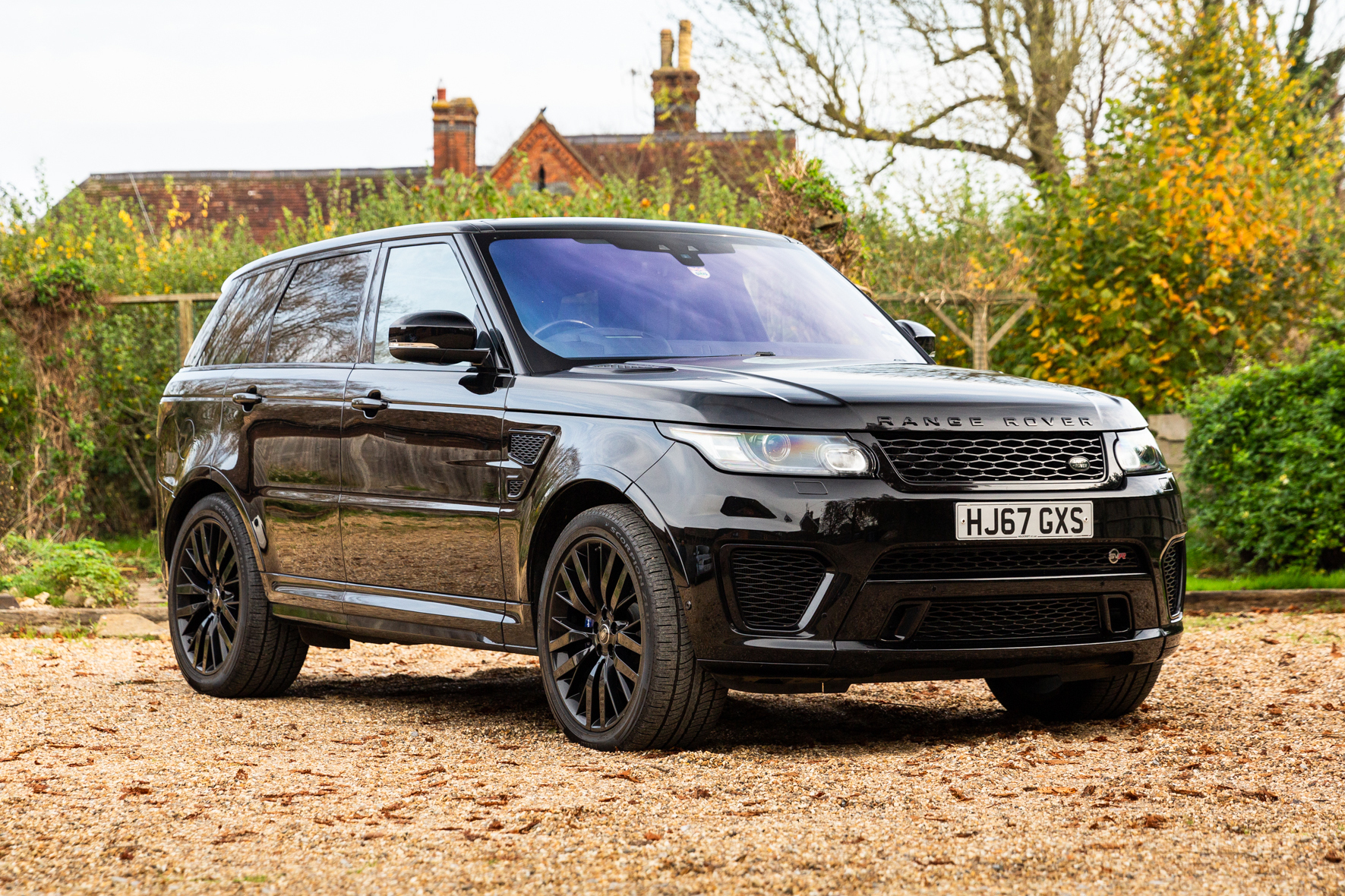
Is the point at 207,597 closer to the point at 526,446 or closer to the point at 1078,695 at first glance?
the point at 526,446

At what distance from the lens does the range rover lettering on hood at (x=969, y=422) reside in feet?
15.7

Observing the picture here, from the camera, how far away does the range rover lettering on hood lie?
4.79 metres

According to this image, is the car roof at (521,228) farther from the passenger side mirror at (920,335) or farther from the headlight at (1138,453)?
the headlight at (1138,453)

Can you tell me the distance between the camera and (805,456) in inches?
187

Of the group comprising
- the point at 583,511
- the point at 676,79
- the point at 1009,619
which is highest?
the point at 676,79

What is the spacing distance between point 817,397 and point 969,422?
18.6 inches

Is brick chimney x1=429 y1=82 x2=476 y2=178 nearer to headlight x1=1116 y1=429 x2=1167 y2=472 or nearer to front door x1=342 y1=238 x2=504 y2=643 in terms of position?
front door x1=342 y1=238 x2=504 y2=643

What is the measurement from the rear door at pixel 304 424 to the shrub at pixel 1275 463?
6254 millimetres

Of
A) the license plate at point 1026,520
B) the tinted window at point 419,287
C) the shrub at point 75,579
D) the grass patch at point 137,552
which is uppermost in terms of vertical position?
the tinted window at point 419,287

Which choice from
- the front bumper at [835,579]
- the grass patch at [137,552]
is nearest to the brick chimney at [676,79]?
the grass patch at [137,552]

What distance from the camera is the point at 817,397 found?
15.8 feet

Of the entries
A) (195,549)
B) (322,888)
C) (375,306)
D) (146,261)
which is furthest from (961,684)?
(146,261)

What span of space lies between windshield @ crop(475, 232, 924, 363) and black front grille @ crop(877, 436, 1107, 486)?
111 cm

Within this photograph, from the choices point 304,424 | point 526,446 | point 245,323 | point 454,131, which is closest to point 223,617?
point 304,424
